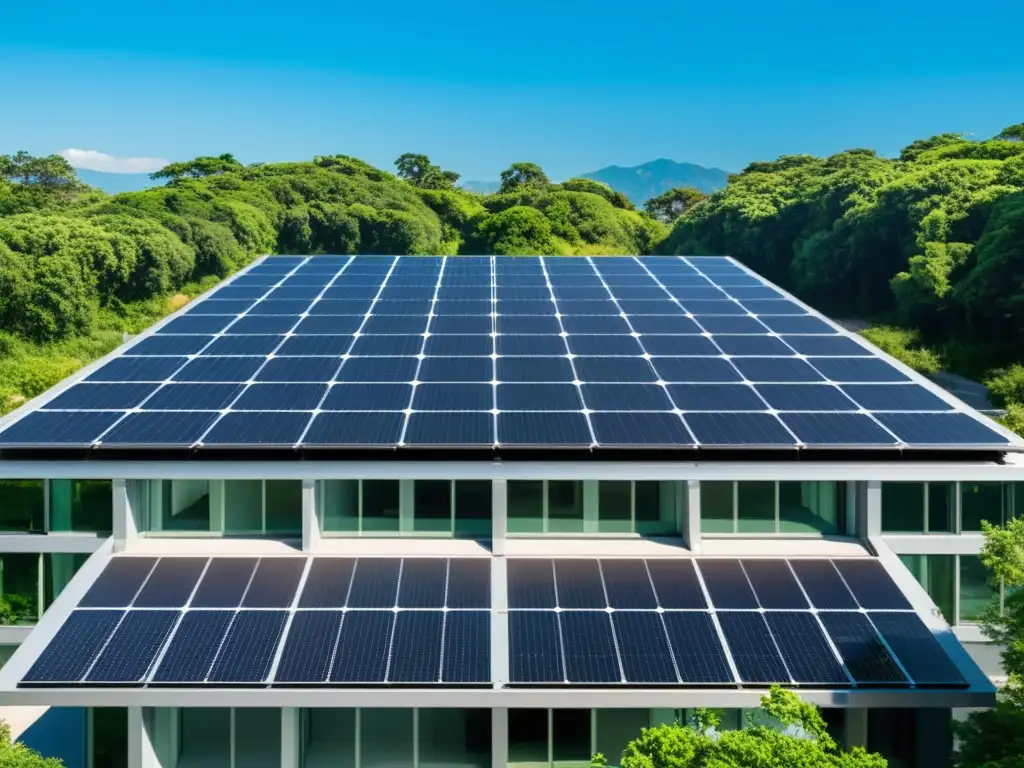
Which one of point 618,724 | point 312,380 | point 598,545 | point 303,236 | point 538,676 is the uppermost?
point 303,236

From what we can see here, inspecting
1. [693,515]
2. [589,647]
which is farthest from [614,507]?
[589,647]

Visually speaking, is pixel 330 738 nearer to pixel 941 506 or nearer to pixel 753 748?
pixel 753 748

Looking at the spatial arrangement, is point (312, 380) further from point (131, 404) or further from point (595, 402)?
point (595, 402)

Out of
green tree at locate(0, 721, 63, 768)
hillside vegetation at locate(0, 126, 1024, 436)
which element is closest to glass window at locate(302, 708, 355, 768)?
green tree at locate(0, 721, 63, 768)

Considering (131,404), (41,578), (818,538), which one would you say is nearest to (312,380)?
(131,404)

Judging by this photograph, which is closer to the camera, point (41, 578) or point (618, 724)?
point (618, 724)

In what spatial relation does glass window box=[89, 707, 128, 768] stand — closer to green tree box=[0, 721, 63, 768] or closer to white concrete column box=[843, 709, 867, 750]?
green tree box=[0, 721, 63, 768]
